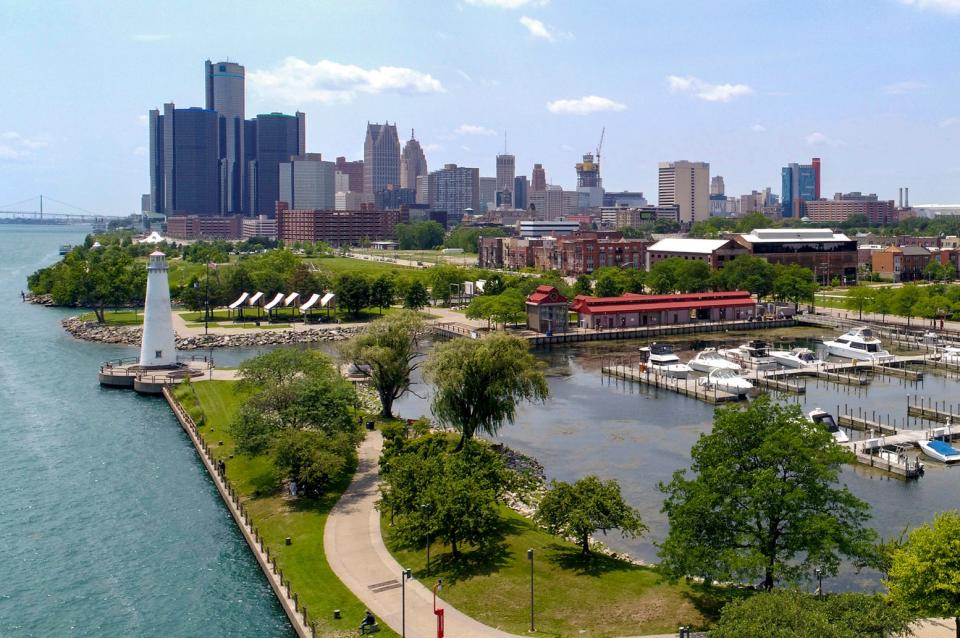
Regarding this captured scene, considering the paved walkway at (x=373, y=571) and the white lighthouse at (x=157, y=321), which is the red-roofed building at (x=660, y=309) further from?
the paved walkway at (x=373, y=571)

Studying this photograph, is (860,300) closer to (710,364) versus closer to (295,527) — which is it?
(710,364)

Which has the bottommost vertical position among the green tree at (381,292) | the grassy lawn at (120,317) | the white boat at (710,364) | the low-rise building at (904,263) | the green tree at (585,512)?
the green tree at (585,512)

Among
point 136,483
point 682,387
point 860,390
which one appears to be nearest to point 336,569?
point 136,483

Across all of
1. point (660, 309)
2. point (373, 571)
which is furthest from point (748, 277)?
point (373, 571)

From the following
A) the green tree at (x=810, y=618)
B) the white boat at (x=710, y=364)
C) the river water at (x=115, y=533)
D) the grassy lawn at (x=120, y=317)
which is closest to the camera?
the green tree at (x=810, y=618)

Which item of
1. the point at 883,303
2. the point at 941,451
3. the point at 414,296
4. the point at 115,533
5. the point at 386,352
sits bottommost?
the point at 115,533

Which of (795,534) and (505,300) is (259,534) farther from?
(505,300)

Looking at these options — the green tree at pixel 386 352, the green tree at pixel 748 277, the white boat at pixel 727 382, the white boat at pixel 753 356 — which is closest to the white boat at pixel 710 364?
the white boat at pixel 753 356
